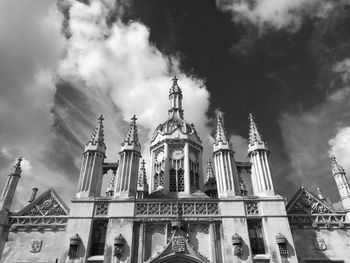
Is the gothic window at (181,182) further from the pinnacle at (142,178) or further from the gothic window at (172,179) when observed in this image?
the pinnacle at (142,178)

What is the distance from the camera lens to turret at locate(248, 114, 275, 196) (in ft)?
75.3

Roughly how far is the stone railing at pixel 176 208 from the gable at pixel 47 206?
20.5ft

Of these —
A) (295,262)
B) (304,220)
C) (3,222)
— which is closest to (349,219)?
(304,220)

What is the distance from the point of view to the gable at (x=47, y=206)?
2278 cm

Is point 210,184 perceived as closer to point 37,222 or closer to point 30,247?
point 37,222

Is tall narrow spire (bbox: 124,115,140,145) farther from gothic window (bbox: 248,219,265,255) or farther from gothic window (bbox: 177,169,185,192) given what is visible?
gothic window (bbox: 248,219,265,255)

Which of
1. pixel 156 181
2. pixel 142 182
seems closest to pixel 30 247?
pixel 156 181

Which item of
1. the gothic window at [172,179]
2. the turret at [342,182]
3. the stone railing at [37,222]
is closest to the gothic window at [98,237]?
the stone railing at [37,222]

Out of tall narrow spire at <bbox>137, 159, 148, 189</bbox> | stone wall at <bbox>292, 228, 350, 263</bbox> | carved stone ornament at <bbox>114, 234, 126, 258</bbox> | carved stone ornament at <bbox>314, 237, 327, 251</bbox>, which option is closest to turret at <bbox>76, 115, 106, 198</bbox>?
carved stone ornament at <bbox>114, 234, 126, 258</bbox>

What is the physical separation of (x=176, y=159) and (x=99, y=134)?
27.4 feet

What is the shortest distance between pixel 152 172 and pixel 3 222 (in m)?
13.7

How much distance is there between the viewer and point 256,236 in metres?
20.9

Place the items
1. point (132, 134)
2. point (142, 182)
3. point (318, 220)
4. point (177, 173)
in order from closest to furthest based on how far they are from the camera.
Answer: point (318, 220)
point (132, 134)
point (177, 173)
point (142, 182)

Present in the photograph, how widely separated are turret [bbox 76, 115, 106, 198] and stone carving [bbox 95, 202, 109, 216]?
1.27 metres
